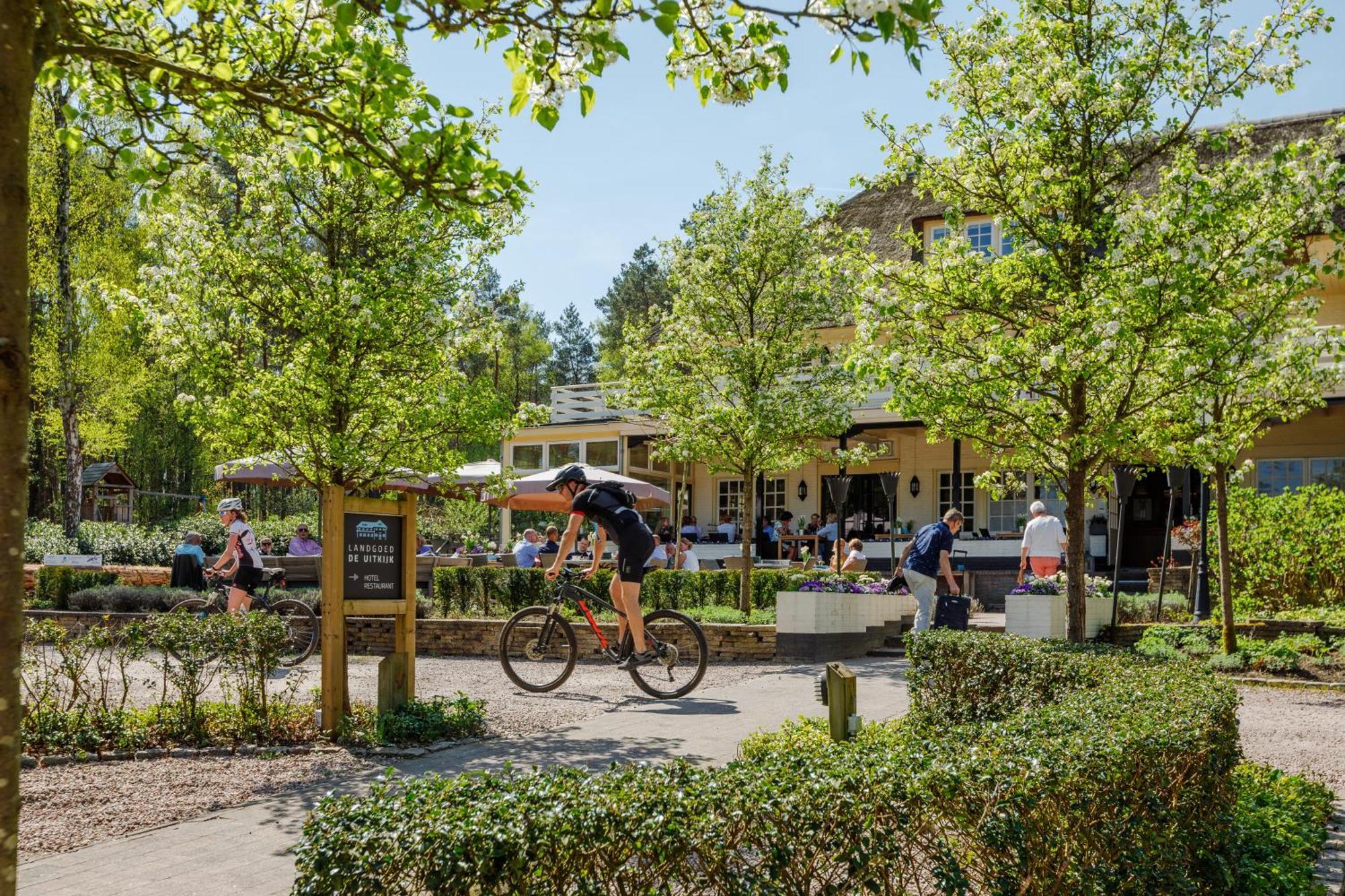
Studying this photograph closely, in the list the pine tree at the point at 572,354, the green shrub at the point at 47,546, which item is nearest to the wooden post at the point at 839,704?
the green shrub at the point at 47,546

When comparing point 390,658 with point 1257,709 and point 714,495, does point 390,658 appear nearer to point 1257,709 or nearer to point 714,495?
point 1257,709

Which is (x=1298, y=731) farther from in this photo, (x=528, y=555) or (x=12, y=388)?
(x=528, y=555)

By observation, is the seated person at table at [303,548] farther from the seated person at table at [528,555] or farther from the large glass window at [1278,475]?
the large glass window at [1278,475]

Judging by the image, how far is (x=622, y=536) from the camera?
32.3ft

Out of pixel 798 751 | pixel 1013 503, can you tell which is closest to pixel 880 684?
pixel 798 751

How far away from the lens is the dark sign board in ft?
27.7

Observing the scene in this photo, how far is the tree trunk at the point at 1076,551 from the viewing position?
11.0 m

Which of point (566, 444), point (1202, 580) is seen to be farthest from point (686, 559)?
point (566, 444)

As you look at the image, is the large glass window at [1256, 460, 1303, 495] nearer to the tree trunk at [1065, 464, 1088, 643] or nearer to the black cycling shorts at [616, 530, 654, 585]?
the tree trunk at [1065, 464, 1088, 643]

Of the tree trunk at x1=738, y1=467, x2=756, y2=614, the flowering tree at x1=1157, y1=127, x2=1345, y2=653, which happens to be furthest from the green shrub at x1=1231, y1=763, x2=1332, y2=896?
the tree trunk at x1=738, y1=467, x2=756, y2=614

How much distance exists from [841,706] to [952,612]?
5.77 meters

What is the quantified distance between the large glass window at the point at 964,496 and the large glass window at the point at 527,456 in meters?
12.0

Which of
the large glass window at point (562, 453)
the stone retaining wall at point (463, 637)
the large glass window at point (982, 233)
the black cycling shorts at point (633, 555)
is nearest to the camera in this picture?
the black cycling shorts at point (633, 555)

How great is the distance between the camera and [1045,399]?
1098 centimetres
